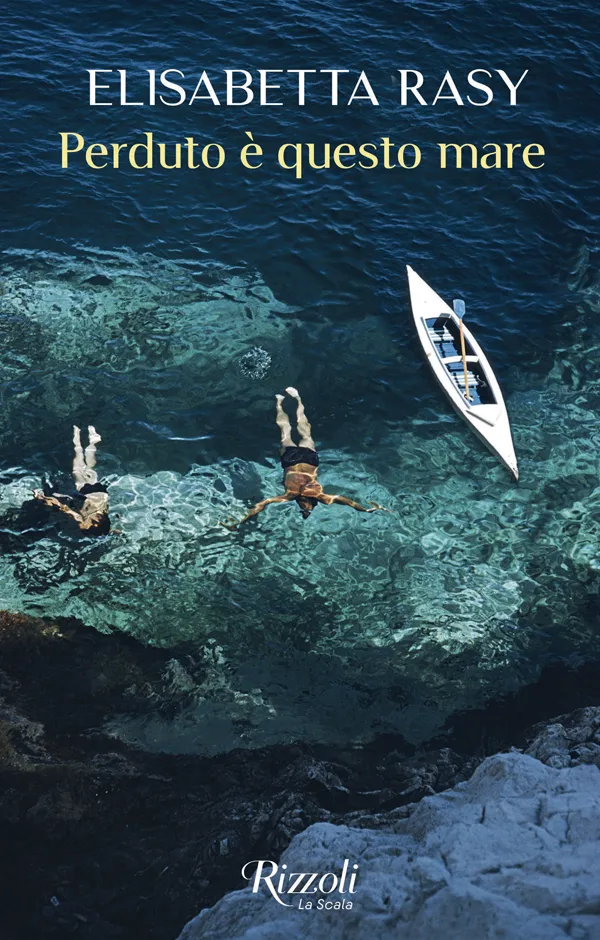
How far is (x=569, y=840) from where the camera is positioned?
1159 cm

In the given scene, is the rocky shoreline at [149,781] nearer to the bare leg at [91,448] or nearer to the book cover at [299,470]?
the book cover at [299,470]

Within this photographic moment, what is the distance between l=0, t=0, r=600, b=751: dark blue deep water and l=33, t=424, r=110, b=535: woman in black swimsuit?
1.31 ft

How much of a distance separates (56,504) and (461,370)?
1157 centimetres

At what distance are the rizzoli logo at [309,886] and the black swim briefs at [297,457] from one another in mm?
10314

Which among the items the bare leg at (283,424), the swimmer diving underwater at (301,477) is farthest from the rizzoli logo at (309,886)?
the bare leg at (283,424)

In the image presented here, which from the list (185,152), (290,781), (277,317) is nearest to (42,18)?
(185,152)

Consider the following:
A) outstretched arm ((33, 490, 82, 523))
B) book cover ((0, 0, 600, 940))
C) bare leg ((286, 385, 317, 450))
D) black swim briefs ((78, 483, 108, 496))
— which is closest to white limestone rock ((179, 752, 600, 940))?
book cover ((0, 0, 600, 940))

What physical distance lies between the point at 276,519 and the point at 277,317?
735cm

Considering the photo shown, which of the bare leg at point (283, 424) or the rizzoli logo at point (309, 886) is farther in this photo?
the bare leg at point (283, 424)

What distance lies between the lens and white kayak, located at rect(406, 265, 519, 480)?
22000 millimetres

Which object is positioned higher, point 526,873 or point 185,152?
point 185,152

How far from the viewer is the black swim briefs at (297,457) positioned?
21.2 metres

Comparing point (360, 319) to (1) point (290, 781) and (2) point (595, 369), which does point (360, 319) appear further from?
(1) point (290, 781)

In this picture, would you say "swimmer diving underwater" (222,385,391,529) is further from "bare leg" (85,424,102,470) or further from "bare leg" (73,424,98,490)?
"bare leg" (85,424,102,470)
